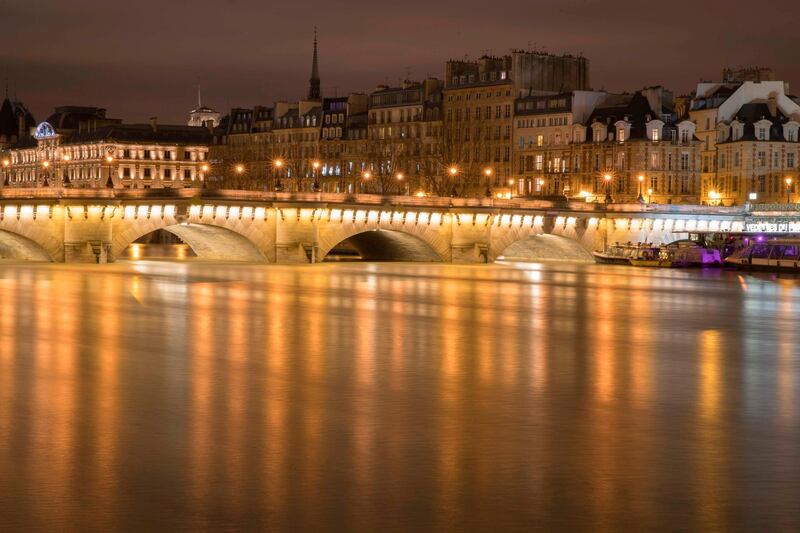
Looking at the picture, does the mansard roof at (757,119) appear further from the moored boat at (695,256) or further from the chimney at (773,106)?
the moored boat at (695,256)

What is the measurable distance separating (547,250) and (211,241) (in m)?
26.3

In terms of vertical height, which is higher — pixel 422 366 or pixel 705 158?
pixel 705 158

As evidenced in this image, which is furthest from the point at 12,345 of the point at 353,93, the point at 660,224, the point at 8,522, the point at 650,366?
the point at 353,93

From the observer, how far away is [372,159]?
419ft

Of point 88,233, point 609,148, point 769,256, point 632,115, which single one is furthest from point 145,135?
point 769,256

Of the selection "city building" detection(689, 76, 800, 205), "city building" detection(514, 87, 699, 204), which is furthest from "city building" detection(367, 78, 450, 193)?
"city building" detection(689, 76, 800, 205)

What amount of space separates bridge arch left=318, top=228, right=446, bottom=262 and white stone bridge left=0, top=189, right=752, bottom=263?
3.6 inches

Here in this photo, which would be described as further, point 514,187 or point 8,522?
point 514,187

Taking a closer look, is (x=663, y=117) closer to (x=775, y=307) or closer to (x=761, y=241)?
(x=761, y=241)

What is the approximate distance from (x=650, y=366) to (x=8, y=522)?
15.4 metres

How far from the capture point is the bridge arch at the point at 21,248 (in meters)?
69.8

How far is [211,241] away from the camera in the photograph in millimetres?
81125

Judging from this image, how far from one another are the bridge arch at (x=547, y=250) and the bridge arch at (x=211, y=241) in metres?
19.3

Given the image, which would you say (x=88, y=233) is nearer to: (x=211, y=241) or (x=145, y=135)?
(x=211, y=241)
